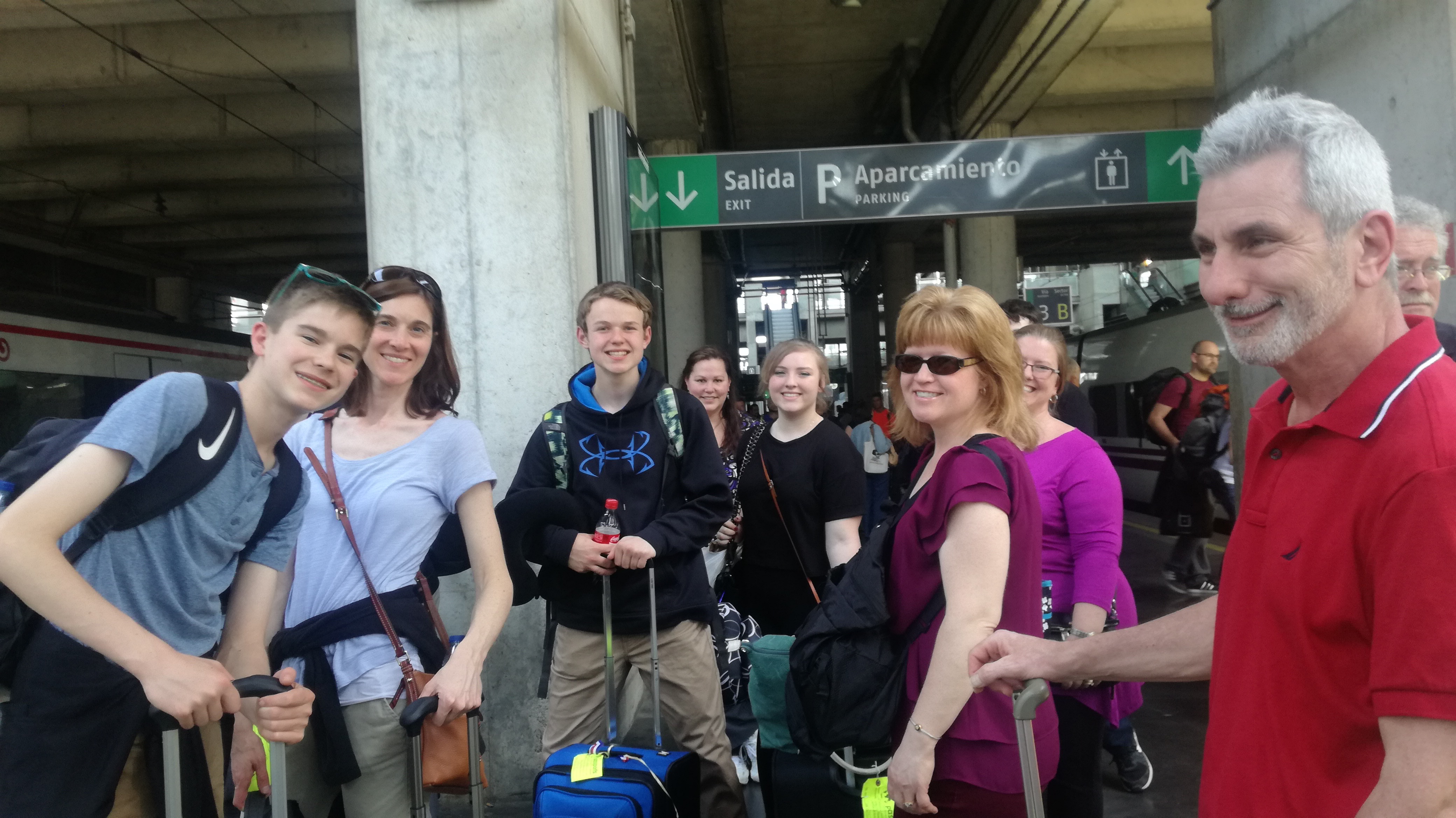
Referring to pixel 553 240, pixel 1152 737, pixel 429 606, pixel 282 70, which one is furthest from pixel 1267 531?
pixel 282 70

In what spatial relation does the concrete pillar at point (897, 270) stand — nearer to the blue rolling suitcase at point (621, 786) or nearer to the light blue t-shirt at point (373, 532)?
the blue rolling suitcase at point (621, 786)

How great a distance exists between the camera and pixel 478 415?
438 centimetres

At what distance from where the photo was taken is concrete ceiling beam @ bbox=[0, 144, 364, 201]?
14.9 m

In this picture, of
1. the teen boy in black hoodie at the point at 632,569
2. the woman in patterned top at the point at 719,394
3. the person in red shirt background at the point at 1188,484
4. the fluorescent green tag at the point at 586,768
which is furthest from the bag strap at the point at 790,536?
the person in red shirt background at the point at 1188,484

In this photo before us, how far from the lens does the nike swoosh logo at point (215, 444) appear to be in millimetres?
1861

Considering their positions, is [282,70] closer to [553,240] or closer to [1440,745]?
[553,240]

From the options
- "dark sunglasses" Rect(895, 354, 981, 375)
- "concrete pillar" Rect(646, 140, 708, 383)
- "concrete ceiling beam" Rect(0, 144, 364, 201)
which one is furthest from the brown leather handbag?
"concrete ceiling beam" Rect(0, 144, 364, 201)

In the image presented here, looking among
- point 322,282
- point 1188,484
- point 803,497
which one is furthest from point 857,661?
point 1188,484

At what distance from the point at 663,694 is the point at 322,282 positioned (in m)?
1.96

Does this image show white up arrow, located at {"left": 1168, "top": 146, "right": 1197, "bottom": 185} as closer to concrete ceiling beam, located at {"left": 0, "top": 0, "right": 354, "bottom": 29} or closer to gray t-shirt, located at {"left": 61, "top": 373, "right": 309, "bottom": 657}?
gray t-shirt, located at {"left": 61, "top": 373, "right": 309, "bottom": 657}

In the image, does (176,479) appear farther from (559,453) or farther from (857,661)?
(559,453)

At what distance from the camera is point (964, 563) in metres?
1.98

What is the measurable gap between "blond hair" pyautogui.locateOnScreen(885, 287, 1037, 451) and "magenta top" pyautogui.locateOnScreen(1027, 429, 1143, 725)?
26.4 inches

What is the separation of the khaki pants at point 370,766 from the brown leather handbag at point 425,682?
2.3 inches
